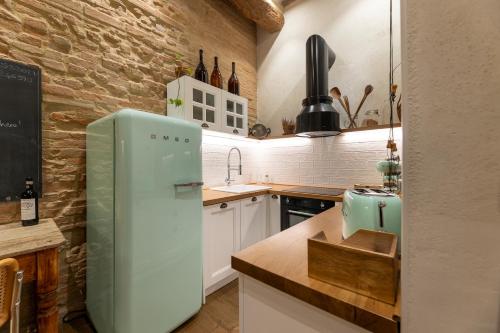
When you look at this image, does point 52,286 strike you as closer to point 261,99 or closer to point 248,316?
point 248,316

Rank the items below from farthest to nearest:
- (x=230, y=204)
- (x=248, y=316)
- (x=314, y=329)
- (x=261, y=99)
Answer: (x=261, y=99)
(x=230, y=204)
(x=248, y=316)
(x=314, y=329)

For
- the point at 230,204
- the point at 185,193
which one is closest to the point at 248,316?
the point at 185,193

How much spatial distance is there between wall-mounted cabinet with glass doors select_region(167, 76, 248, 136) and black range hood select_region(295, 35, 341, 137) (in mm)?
1072

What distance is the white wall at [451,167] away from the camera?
337 mm

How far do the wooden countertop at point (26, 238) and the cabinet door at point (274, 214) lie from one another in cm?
190

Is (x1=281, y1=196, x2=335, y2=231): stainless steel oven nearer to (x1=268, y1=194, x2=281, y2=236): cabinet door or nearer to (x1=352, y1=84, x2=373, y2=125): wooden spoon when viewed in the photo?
(x1=268, y1=194, x2=281, y2=236): cabinet door

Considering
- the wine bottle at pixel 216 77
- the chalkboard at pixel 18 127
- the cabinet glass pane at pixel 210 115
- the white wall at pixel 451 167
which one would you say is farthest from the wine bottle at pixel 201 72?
the white wall at pixel 451 167

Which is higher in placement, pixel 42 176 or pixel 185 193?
pixel 42 176

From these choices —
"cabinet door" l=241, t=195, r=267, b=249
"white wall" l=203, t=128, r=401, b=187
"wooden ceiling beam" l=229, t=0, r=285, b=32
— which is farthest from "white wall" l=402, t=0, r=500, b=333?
"wooden ceiling beam" l=229, t=0, r=285, b=32

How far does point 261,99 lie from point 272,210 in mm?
1921

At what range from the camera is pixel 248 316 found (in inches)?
26.5

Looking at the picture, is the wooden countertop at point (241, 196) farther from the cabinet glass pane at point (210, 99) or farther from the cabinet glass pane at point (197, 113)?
the cabinet glass pane at point (210, 99)

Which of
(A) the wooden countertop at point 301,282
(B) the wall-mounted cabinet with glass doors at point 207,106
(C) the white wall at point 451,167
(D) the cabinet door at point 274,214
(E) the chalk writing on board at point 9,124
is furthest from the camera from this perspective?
(D) the cabinet door at point 274,214

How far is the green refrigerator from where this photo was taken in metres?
1.27
